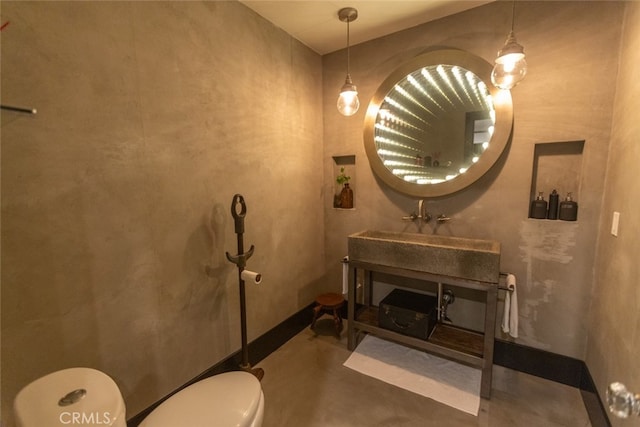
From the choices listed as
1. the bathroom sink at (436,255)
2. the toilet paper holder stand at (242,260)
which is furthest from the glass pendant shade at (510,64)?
the toilet paper holder stand at (242,260)

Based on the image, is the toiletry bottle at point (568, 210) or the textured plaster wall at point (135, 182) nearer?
the textured plaster wall at point (135, 182)

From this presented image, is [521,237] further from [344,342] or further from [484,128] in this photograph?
[344,342]

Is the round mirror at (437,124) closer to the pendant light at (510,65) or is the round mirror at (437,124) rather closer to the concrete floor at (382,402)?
the pendant light at (510,65)

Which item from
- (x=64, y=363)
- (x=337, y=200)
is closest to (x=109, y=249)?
(x=64, y=363)

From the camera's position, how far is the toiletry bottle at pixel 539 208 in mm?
1809

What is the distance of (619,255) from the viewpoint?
4.55 ft

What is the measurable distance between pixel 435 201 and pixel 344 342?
1.44 meters

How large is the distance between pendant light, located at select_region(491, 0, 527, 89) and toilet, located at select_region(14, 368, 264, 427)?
200 centimetres

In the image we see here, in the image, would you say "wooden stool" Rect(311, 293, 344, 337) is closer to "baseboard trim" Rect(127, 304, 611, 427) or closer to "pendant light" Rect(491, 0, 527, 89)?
"baseboard trim" Rect(127, 304, 611, 427)

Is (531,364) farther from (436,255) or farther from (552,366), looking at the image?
(436,255)

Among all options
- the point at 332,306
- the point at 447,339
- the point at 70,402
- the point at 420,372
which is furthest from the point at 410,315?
the point at 70,402

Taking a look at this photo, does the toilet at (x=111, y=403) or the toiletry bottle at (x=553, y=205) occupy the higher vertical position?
the toiletry bottle at (x=553, y=205)

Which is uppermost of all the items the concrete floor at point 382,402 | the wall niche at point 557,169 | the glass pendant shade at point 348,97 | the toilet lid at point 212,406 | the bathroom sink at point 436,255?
the glass pendant shade at point 348,97

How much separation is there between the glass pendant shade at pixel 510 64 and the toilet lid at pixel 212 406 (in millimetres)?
1998
